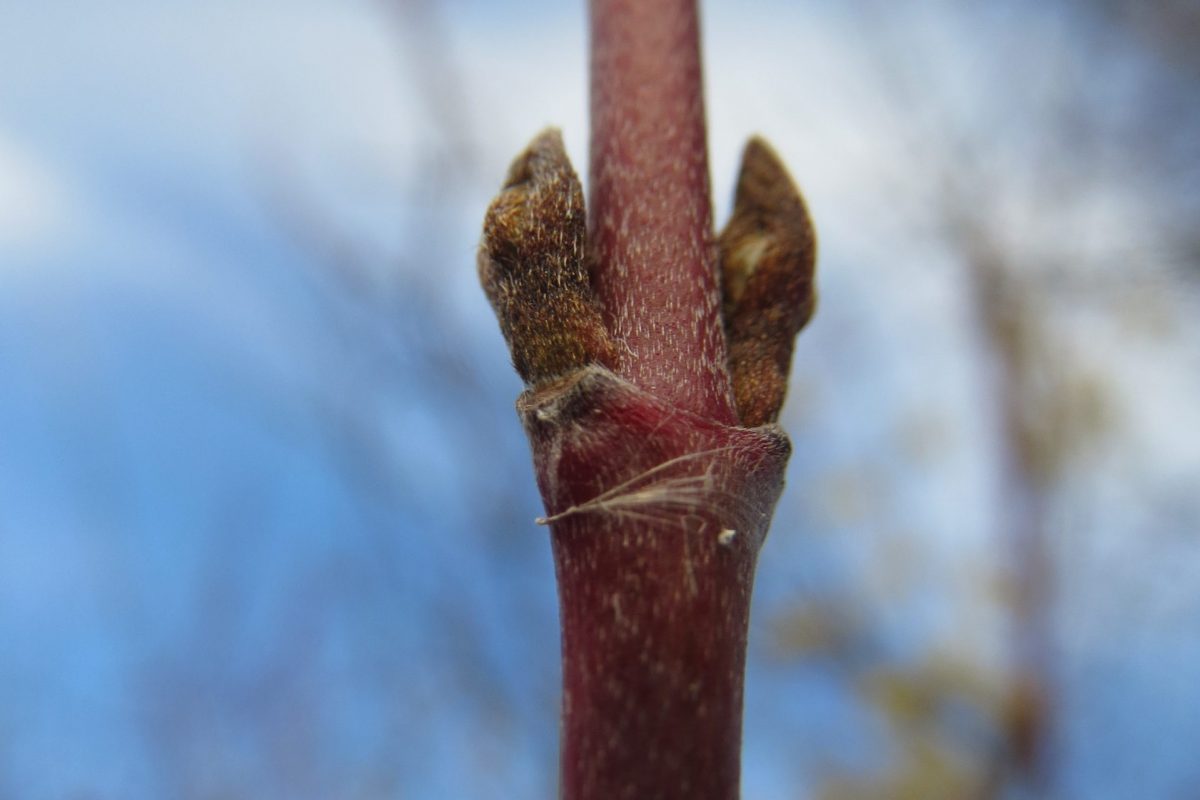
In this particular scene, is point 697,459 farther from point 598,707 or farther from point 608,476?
point 598,707

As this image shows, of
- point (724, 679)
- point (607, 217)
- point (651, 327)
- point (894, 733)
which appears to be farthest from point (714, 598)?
point (894, 733)

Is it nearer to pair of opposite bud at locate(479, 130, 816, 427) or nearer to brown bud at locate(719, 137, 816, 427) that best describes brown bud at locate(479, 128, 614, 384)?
pair of opposite bud at locate(479, 130, 816, 427)

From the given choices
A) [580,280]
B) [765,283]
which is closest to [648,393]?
[580,280]

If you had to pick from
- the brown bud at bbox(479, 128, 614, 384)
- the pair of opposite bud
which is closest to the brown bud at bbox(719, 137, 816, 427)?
the pair of opposite bud

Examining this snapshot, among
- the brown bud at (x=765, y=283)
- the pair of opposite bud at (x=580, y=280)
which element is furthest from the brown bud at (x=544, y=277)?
the brown bud at (x=765, y=283)

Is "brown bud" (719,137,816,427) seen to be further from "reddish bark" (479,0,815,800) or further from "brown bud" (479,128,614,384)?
"brown bud" (479,128,614,384)

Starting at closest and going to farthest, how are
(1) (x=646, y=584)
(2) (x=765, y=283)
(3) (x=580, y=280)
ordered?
(1) (x=646, y=584) < (3) (x=580, y=280) < (2) (x=765, y=283)

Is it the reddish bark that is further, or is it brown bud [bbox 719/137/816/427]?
brown bud [bbox 719/137/816/427]

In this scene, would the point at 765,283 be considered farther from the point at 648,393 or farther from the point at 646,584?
the point at 646,584

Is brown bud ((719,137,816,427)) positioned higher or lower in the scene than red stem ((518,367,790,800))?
higher
